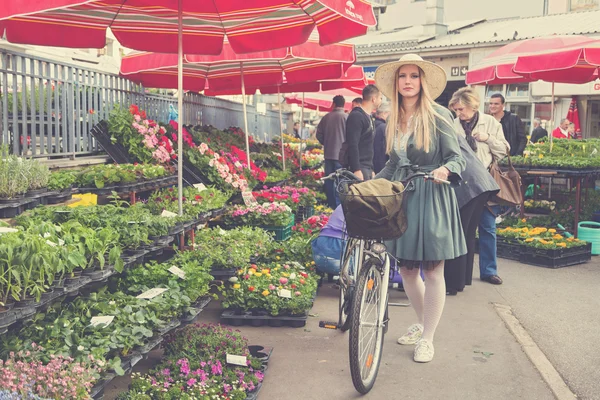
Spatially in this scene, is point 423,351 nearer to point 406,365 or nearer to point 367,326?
point 406,365

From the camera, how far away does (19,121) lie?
23.3 feet

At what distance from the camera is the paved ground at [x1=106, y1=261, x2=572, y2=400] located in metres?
4.75

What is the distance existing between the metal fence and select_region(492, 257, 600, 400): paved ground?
201 inches

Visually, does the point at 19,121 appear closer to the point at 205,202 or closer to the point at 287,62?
the point at 205,202

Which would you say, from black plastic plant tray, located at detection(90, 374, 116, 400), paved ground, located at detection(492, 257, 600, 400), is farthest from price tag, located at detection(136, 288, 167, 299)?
paved ground, located at detection(492, 257, 600, 400)

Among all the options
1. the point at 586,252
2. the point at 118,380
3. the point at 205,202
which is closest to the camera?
the point at 118,380

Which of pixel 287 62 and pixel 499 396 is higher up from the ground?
pixel 287 62

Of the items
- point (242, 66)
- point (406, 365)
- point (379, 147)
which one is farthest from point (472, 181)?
point (242, 66)

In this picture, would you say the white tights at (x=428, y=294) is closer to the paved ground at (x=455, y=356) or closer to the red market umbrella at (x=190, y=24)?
the paved ground at (x=455, y=356)

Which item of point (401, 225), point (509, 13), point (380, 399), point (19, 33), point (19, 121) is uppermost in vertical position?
point (509, 13)

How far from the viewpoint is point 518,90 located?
2545 cm

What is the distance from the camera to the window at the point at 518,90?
25188 mm

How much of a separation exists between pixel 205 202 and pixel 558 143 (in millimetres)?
8785

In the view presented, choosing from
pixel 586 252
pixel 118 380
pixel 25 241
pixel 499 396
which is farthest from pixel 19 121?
pixel 586 252
